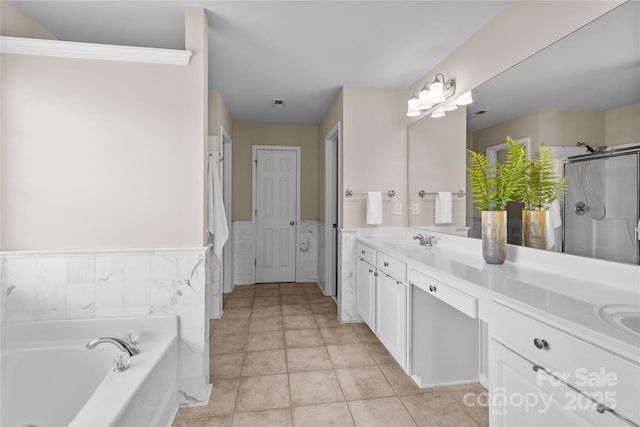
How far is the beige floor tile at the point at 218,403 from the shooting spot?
1.80m

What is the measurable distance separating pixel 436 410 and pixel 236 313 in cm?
226

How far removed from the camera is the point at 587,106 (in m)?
1.43

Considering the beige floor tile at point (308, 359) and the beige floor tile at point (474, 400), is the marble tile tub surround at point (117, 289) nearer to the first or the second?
the beige floor tile at point (308, 359)

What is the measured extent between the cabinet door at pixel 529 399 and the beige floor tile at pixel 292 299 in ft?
8.99

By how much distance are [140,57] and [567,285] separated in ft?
8.22

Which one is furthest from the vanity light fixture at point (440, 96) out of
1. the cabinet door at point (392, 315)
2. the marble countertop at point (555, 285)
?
the cabinet door at point (392, 315)

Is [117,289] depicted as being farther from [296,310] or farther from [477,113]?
[477,113]

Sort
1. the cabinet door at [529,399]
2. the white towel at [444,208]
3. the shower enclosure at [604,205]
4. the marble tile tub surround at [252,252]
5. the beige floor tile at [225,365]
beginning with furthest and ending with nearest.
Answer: the marble tile tub surround at [252,252] → the white towel at [444,208] → the beige floor tile at [225,365] → the shower enclosure at [604,205] → the cabinet door at [529,399]

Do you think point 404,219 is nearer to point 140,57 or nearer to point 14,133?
point 140,57

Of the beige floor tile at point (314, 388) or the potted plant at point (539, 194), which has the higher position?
the potted plant at point (539, 194)

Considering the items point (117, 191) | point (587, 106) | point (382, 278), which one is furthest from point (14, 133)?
point (587, 106)

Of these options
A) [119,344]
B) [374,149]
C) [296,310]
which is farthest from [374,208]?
[119,344]

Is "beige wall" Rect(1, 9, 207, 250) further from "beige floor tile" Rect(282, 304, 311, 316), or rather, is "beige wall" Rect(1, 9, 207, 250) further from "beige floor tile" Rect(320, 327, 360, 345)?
"beige floor tile" Rect(282, 304, 311, 316)

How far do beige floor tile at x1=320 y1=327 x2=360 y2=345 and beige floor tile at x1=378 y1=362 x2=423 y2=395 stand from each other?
472 mm
